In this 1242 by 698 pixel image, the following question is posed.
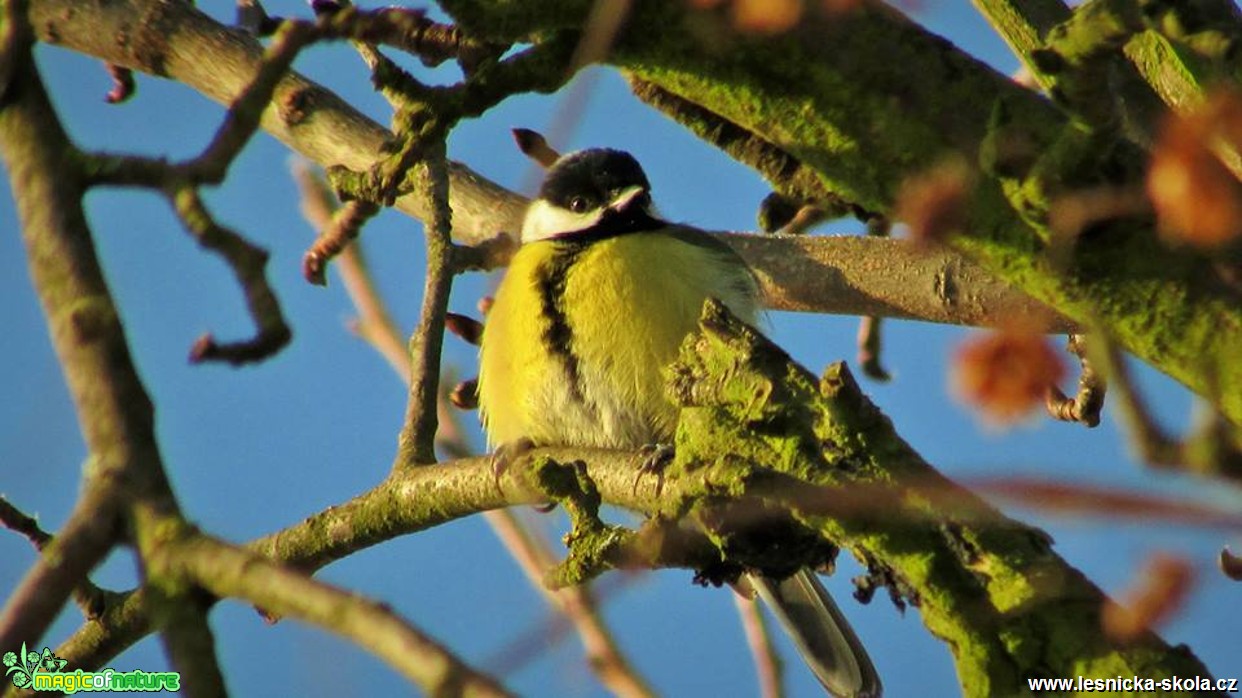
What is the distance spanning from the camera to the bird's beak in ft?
15.3

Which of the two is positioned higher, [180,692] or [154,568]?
[154,568]

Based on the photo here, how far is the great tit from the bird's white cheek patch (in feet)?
0.45

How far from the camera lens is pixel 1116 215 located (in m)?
1.90

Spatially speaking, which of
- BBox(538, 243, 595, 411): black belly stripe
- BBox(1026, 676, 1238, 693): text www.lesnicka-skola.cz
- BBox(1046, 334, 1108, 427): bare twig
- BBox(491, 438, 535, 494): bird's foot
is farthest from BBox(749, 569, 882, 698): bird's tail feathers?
Answer: BBox(1026, 676, 1238, 693): text www.lesnicka-skola.cz

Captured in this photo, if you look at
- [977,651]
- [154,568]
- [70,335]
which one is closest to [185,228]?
[70,335]

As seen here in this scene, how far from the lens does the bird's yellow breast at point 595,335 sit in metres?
3.85

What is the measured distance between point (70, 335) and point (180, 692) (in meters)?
0.40

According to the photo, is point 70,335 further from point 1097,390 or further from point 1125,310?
point 1097,390

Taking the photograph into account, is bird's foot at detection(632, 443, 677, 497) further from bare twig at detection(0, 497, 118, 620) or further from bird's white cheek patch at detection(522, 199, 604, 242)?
bird's white cheek patch at detection(522, 199, 604, 242)

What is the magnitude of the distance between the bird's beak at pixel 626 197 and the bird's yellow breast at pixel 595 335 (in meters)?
0.50

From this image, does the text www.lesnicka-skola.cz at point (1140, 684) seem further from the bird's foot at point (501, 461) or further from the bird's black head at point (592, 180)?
the bird's black head at point (592, 180)

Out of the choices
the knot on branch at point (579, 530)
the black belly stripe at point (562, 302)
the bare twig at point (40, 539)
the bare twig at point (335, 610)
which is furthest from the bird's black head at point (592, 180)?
the bare twig at point (335, 610)

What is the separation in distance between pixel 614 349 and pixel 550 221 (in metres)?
0.85

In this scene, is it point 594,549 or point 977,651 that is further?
point 594,549
